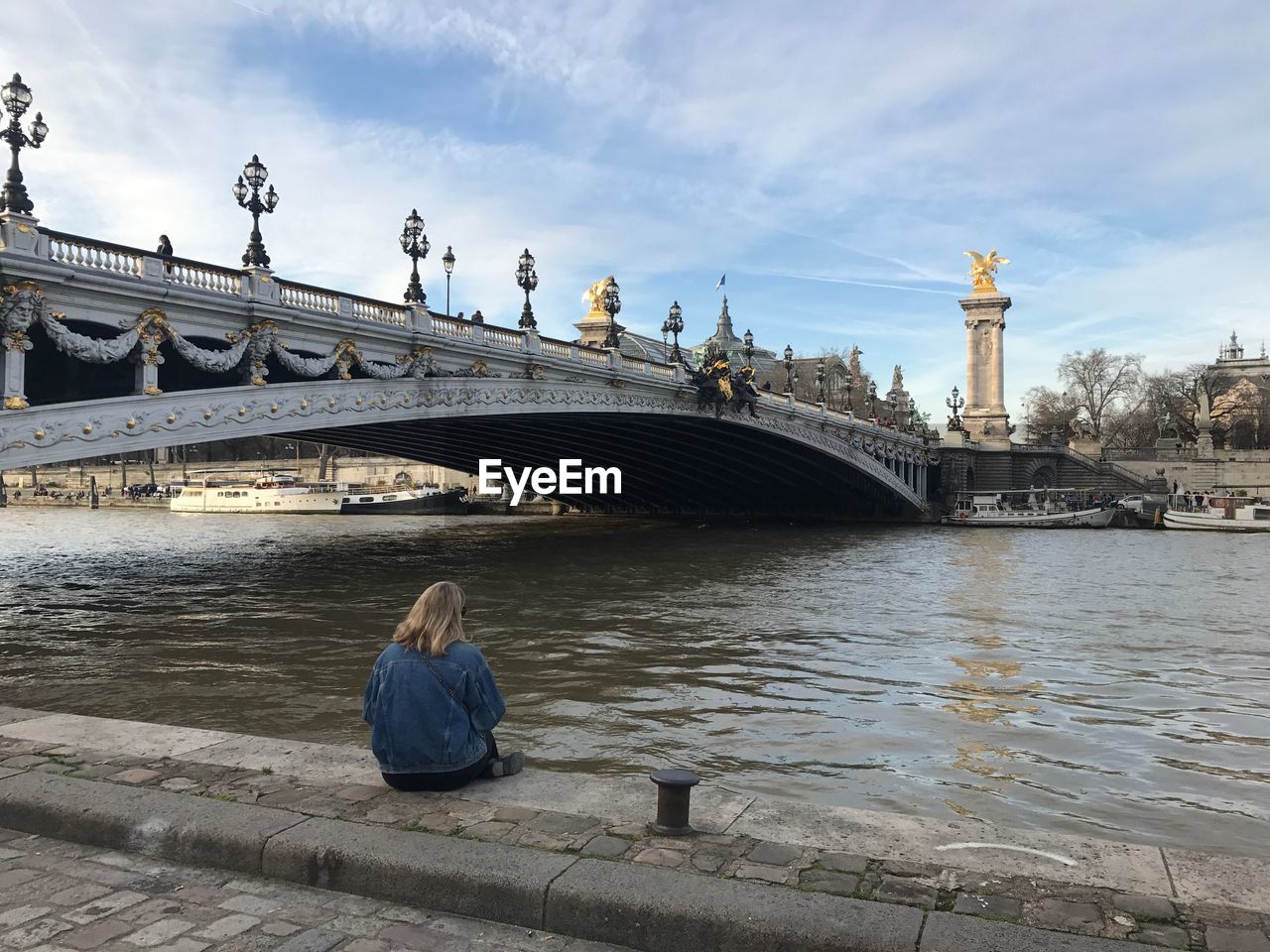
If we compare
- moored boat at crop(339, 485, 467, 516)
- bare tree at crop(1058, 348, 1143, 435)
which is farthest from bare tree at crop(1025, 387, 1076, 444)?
moored boat at crop(339, 485, 467, 516)

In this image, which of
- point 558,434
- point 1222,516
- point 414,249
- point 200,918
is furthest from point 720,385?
point 200,918

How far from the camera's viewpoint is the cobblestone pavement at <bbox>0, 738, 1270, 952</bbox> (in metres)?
4.09

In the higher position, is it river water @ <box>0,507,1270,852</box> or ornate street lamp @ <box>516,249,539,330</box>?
ornate street lamp @ <box>516,249,539,330</box>

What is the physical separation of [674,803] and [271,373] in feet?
74.7

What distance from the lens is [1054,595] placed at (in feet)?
74.2

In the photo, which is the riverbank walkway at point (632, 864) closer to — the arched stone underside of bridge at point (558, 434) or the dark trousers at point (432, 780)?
the dark trousers at point (432, 780)

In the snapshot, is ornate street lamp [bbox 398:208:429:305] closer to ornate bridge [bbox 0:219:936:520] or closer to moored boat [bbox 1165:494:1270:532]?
ornate bridge [bbox 0:219:936:520]

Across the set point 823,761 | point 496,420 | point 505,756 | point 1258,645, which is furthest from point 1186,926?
point 496,420

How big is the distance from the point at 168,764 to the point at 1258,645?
1566cm

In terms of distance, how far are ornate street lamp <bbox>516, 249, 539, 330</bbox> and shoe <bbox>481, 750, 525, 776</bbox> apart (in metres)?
26.3

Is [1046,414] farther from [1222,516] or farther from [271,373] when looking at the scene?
[271,373]

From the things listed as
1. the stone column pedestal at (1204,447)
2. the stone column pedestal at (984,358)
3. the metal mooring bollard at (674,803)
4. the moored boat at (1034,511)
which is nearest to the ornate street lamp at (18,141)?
the metal mooring bollard at (674,803)

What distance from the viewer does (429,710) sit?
5691mm

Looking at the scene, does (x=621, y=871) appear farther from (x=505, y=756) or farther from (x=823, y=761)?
(x=823, y=761)
